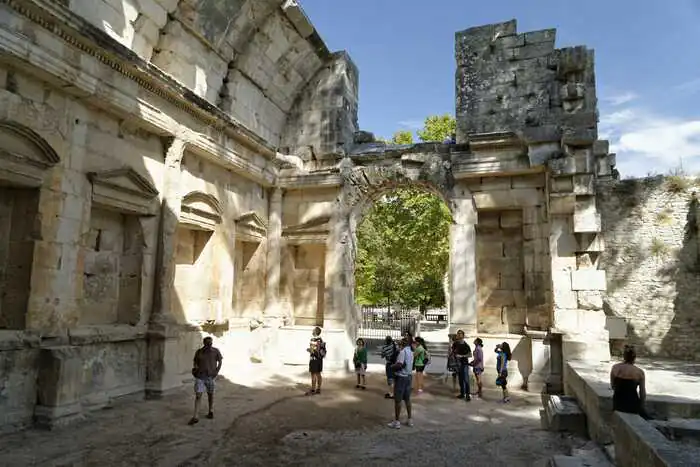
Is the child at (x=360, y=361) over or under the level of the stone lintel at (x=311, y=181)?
under

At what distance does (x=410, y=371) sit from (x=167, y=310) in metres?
4.43

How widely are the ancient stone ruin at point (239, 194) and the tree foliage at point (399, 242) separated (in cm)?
950

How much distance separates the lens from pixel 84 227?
7.10m

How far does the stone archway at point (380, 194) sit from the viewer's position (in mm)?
10312

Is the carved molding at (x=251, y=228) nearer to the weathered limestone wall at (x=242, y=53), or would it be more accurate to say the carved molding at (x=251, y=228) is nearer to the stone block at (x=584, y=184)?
the weathered limestone wall at (x=242, y=53)

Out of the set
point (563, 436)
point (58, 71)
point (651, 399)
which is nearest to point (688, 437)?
point (651, 399)

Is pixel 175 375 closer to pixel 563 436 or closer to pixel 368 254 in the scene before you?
pixel 563 436

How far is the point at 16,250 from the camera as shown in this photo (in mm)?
6438

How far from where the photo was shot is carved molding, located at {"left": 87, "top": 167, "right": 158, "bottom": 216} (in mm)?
7359

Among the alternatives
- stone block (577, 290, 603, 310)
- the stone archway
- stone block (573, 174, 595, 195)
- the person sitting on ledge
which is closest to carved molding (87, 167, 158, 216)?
the stone archway

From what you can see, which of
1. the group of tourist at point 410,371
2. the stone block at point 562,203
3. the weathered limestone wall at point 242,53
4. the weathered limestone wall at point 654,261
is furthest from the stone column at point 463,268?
the weathered limestone wall at point 654,261

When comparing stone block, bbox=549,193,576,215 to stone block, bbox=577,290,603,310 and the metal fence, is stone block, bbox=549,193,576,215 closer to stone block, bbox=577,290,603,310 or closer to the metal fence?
stone block, bbox=577,290,603,310

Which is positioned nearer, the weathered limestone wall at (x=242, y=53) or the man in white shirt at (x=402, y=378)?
the man in white shirt at (x=402, y=378)

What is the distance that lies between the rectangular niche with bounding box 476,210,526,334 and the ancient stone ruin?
0.04 metres
